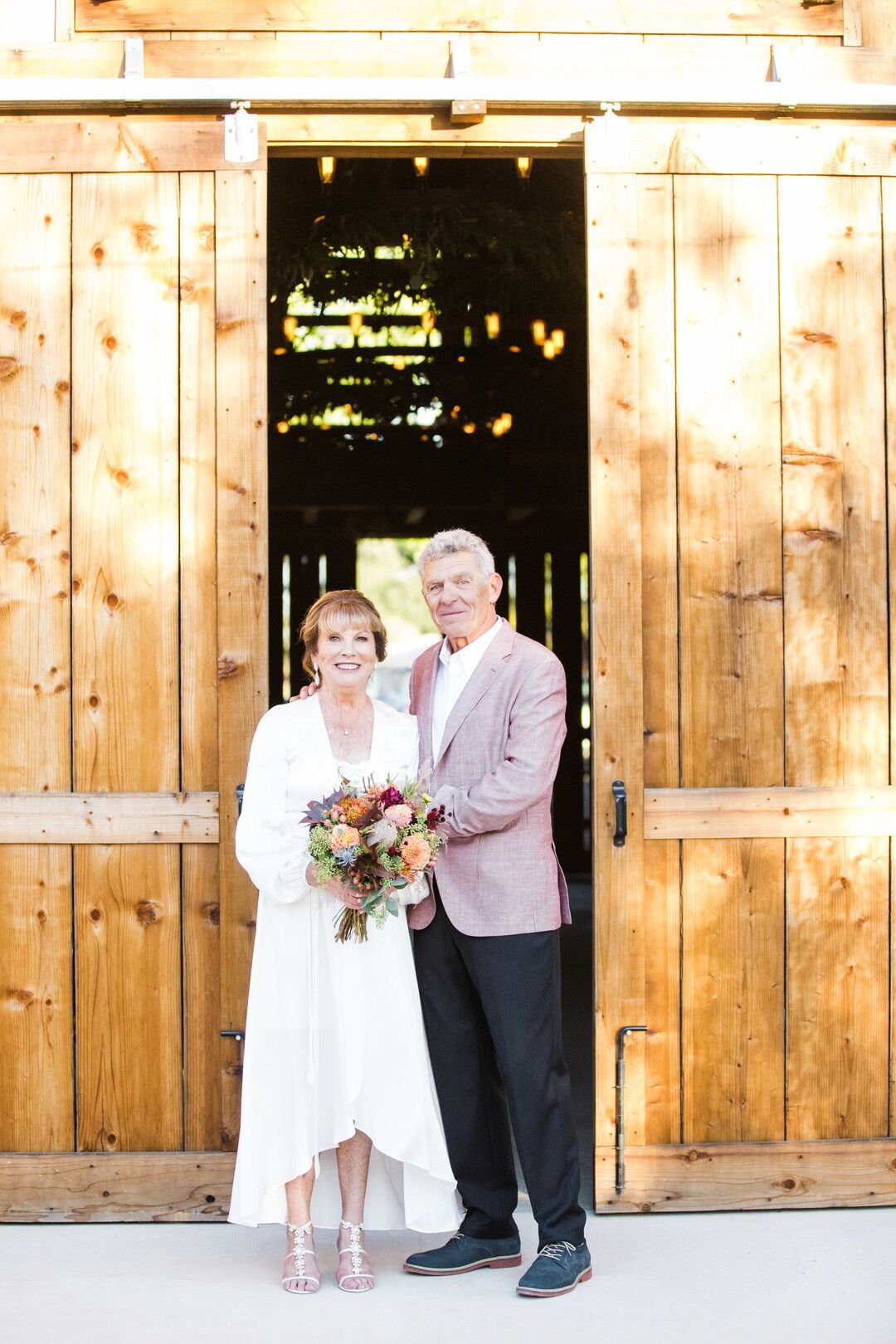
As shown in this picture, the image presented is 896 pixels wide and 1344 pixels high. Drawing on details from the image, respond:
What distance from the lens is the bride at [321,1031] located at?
10.0 feet

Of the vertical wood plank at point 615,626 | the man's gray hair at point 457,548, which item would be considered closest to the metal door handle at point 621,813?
the vertical wood plank at point 615,626

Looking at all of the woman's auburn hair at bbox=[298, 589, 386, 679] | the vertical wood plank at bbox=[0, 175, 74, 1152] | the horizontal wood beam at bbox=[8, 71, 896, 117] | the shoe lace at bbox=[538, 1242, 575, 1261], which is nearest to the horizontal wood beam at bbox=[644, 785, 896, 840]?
the woman's auburn hair at bbox=[298, 589, 386, 679]

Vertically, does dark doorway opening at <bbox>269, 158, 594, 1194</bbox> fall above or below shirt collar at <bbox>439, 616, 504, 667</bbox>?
above

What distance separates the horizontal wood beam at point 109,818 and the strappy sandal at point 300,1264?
3.43ft

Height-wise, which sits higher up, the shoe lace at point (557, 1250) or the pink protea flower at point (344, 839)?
the pink protea flower at point (344, 839)

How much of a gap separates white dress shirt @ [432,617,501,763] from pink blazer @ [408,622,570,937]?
31 mm

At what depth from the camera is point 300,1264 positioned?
3.07 metres

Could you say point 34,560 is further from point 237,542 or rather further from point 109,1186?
point 109,1186

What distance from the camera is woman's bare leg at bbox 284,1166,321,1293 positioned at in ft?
10.0

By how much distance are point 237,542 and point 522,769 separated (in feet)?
3.68

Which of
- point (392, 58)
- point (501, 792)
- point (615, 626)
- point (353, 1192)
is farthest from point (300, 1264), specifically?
point (392, 58)

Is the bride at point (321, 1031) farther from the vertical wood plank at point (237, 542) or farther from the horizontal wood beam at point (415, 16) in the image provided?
the horizontal wood beam at point (415, 16)

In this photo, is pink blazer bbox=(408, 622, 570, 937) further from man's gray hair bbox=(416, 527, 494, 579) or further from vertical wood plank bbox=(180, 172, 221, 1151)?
vertical wood plank bbox=(180, 172, 221, 1151)

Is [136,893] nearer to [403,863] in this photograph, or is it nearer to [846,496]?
[403,863]
